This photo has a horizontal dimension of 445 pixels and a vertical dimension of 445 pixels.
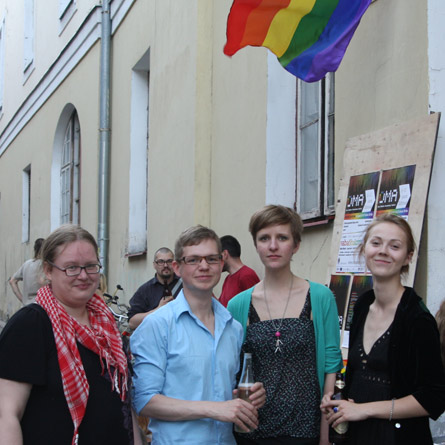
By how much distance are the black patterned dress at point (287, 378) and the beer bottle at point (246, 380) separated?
4.8 inches

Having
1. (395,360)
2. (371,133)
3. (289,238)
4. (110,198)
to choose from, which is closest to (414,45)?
(371,133)

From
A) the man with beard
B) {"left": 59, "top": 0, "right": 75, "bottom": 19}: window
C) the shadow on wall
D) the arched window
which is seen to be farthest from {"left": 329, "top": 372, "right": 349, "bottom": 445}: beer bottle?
{"left": 59, "top": 0, "right": 75, "bottom": 19}: window

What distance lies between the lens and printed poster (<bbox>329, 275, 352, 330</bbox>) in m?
4.65

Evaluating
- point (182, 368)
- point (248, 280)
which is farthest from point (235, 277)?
point (182, 368)

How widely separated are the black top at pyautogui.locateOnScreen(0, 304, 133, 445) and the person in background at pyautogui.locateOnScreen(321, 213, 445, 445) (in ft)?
3.24

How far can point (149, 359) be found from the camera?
2.81 m

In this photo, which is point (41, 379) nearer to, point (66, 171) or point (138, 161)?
point (138, 161)

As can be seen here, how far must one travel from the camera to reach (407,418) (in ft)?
8.87

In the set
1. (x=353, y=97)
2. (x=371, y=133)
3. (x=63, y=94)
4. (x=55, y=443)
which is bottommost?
(x=55, y=443)

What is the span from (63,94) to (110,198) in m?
4.25

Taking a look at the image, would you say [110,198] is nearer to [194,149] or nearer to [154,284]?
[194,149]

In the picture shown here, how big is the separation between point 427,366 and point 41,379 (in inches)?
57.2

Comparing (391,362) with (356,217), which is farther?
(356,217)

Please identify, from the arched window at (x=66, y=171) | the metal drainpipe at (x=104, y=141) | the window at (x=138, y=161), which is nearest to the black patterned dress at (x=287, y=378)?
the window at (x=138, y=161)
